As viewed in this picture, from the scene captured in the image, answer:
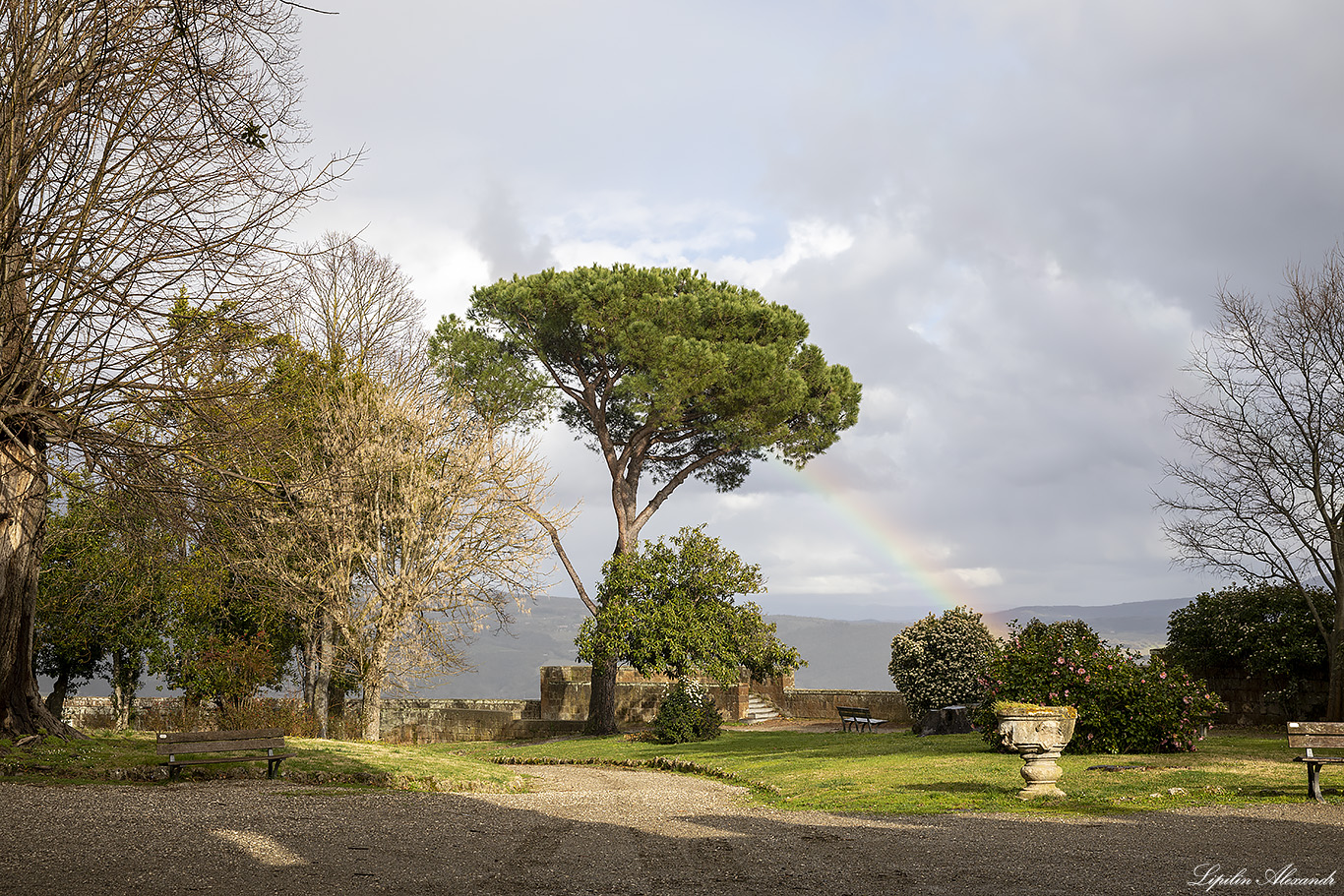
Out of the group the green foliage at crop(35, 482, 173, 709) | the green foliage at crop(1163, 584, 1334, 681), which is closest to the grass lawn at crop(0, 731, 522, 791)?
the green foliage at crop(35, 482, 173, 709)

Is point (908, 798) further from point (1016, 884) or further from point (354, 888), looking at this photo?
point (354, 888)

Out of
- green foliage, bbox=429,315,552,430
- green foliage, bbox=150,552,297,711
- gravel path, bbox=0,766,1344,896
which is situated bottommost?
gravel path, bbox=0,766,1344,896

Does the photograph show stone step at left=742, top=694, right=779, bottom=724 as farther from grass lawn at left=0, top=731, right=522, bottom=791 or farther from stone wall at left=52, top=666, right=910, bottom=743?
grass lawn at left=0, top=731, right=522, bottom=791

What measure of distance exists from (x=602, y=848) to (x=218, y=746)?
19.9 feet

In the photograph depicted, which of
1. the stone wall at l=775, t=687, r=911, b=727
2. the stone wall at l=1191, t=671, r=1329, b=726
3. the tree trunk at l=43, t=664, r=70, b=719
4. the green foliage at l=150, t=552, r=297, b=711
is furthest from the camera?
the stone wall at l=775, t=687, r=911, b=727

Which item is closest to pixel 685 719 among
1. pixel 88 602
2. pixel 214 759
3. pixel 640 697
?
pixel 640 697

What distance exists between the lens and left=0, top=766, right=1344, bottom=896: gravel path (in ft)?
18.9

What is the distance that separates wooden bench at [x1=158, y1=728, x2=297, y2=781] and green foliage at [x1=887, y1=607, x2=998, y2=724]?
12.3m

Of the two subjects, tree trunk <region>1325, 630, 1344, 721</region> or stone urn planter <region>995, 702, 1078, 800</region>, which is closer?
stone urn planter <region>995, 702, 1078, 800</region>

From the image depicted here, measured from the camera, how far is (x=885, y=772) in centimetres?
1222

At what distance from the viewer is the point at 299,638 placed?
2244cm

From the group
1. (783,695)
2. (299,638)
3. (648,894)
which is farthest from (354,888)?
(783,695)

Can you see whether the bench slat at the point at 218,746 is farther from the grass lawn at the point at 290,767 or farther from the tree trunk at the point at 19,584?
the tree trunk at the point at 19,584

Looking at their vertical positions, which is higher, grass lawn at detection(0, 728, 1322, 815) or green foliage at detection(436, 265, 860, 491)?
green foliage at detection(436, 265, 860, 491)
